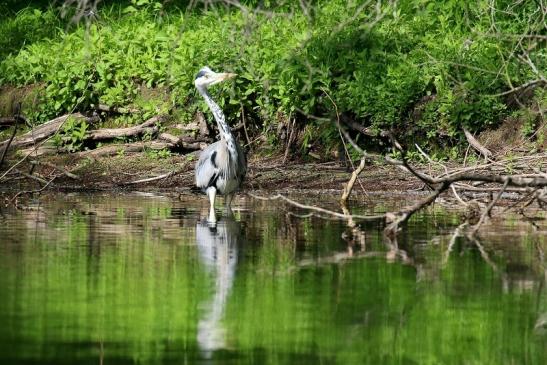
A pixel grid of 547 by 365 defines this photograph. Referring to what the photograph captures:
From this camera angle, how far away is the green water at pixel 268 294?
671cm

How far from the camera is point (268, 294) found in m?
8.30

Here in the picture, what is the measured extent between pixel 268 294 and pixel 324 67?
31.4 ft

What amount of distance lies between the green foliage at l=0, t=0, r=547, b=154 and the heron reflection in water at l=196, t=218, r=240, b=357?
3.47 metres

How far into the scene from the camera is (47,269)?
9.40 metres

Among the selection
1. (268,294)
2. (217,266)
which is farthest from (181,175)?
(268,294)

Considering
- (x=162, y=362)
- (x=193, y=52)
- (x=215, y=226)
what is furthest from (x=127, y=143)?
(x=162, y=362)

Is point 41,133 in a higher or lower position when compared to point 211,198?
higher

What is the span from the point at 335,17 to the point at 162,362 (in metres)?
12.4

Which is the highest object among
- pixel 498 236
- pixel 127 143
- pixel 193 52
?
pixel 193 52

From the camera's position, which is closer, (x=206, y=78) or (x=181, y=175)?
(x=206, y=78)

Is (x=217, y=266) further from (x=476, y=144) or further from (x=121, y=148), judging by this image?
(x=121, y=148)

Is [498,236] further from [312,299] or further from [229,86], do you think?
[229,86]

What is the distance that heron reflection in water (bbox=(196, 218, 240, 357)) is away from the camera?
6969mm

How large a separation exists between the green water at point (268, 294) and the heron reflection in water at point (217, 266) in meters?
0.01
